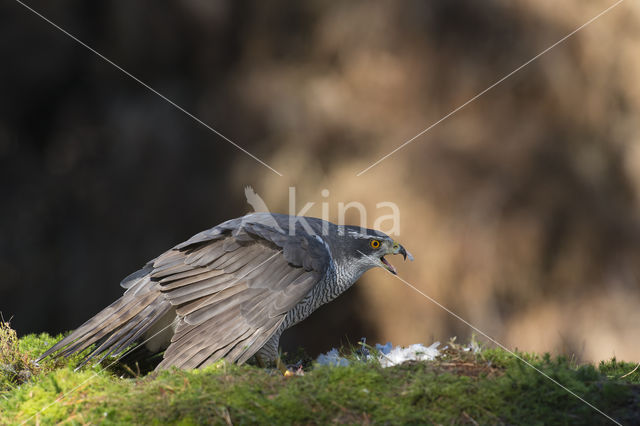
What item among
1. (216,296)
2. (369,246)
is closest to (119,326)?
(216,296)

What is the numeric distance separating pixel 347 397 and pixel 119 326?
193cm

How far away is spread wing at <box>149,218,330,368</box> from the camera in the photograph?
3373 millimetres

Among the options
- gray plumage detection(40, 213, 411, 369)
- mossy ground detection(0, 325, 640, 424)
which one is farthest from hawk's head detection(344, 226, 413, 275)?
mossy ground detection(0, 325, 640, 424)

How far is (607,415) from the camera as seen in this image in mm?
2344

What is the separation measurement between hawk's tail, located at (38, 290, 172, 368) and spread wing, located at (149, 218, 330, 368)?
13 cm


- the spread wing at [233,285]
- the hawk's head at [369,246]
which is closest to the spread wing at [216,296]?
the spread wing at [233,285]

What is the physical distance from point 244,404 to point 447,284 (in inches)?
160

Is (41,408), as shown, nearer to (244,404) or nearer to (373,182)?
(244,404)

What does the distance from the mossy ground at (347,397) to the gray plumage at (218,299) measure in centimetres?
54

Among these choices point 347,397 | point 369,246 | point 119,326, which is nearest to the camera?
point 347,397

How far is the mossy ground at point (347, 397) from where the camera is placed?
234cm

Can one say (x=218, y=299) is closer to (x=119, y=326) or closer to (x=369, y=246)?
(x=119, y=326)

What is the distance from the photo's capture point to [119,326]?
3.79m

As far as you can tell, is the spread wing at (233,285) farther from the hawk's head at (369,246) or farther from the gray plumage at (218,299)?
the hawk's head at (369,246)
